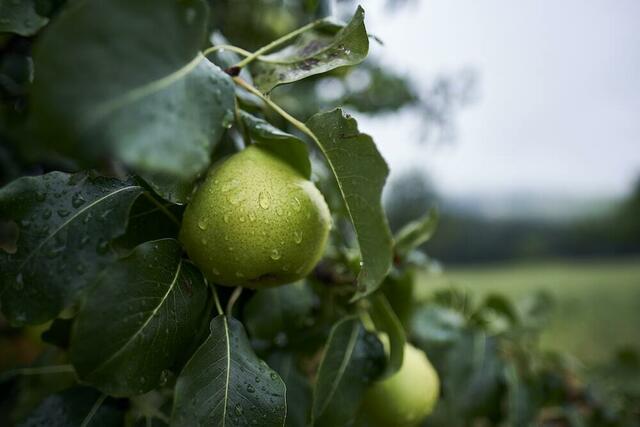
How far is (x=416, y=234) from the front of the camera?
0.86m

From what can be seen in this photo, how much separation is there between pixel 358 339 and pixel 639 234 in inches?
179

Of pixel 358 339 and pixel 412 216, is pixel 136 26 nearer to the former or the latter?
pixel 358 339

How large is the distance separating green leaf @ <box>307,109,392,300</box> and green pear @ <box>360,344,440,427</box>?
1.01 ft

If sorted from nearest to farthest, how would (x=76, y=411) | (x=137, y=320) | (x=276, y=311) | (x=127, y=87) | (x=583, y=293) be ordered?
(x=127, y=87) → (x=137, y=320) → (x=76, y=411) → (x=276, y=311) → (x=583, y=293)

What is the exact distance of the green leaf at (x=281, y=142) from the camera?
0.49 meters

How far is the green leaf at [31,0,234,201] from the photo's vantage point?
296 mm

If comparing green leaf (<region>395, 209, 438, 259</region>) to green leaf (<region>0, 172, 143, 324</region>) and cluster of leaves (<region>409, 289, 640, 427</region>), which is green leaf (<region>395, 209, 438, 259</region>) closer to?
cluster of leaves (<region>409, 289, 640, 427</region>)

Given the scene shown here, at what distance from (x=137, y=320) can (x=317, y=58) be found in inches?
11.6

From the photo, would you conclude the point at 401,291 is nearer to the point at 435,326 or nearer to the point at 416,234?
the point at 416,234

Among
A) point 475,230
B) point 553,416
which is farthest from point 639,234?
point 553,416

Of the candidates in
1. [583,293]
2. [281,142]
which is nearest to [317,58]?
[281,142]

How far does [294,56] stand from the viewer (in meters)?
0.55

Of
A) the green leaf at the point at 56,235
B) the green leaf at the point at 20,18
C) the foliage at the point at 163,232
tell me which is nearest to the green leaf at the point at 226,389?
the foliage at the point at 163,232

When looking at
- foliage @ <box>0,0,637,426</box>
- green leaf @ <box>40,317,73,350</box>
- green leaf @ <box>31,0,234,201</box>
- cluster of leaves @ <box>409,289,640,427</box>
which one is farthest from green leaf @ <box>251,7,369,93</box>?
cluster of leaves @ <box>409,289,640,427</box>
